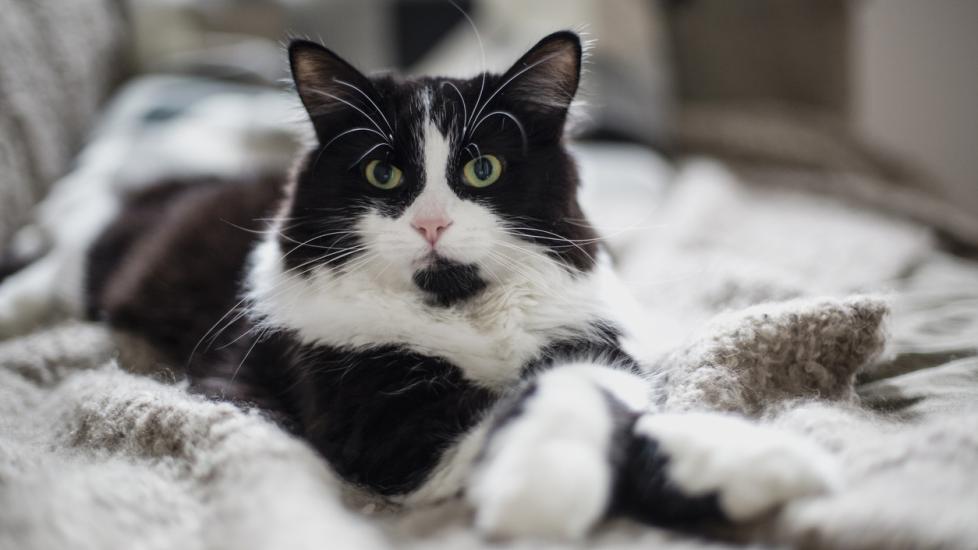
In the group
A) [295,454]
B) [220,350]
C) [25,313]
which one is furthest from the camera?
[25,313]

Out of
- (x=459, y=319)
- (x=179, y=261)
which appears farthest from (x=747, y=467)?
(x=179, y=261)

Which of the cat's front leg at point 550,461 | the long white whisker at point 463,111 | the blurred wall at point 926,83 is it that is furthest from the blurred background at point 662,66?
the cat's front leg at point 550,461

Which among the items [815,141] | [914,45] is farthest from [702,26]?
[914,45]

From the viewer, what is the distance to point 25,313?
5.09 ft

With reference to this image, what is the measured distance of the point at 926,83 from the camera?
425 centimetres

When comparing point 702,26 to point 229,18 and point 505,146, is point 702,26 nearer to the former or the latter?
point 229,18

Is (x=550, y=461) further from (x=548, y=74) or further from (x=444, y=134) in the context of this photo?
(x=548, y=74)

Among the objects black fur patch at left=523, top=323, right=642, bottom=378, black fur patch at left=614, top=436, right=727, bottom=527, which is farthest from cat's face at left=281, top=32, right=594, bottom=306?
black fur patch at left=614, top=436, right=727, bottom=527

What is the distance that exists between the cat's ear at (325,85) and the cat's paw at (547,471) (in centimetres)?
60

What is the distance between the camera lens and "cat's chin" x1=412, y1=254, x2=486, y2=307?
1083 millimetres

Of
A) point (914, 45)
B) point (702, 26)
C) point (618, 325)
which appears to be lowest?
point (618, 325)

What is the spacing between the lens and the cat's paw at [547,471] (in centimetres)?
75

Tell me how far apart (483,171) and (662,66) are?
8.06 ft

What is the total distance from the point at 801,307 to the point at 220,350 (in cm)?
99
